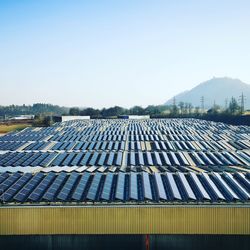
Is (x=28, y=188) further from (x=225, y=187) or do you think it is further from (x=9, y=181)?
(x=225, y=187)

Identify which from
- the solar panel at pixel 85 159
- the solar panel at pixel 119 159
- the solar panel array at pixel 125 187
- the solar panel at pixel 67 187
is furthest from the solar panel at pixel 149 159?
the solar panel at pixel 67 187

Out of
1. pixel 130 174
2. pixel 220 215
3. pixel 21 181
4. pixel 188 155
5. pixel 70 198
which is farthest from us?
pixel 188 155

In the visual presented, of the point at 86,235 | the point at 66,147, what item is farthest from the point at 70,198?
the point at 66,147

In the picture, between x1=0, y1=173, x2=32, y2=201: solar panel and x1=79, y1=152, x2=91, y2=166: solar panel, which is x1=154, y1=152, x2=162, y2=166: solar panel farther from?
x1=0, y1=173, x2=32, y2=201: solar panel

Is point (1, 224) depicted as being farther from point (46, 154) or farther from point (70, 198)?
point (46, 154)

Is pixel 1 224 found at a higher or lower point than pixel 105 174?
lower

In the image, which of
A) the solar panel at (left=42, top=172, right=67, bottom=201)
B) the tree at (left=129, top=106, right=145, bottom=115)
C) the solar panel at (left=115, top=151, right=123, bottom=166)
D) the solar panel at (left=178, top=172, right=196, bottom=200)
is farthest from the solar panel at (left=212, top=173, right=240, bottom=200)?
the tree at (left=129, top=106, right=145, bottom=115)
